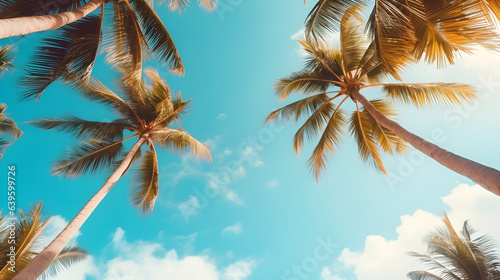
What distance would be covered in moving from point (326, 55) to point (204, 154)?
5.65 meters

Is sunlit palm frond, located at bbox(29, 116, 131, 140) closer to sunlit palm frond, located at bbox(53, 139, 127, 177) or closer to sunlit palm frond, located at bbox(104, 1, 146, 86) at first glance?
sunlit palm frond, located at bbox(53, 139, 127, 177)

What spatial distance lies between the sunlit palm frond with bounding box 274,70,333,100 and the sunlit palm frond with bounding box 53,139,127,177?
6.24m

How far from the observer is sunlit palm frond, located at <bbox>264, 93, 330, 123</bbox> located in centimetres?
977

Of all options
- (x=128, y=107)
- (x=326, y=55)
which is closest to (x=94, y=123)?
(x=128, y=107)

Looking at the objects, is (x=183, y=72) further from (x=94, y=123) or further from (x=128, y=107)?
(x=94, y=123)

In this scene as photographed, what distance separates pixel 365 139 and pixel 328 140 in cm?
130

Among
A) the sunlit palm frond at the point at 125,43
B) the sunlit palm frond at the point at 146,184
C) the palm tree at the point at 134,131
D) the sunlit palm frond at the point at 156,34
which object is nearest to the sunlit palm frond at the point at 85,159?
the palm tree at the point at 134,131

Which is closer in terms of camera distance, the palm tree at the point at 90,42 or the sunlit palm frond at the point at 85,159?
the palm tree at the point at 90,42

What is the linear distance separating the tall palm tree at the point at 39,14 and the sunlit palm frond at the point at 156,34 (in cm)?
15

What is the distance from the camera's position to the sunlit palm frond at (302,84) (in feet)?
30.6

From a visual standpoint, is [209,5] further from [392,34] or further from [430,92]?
[430,92]

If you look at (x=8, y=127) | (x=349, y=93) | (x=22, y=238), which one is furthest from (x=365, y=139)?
(x=8, y=127)

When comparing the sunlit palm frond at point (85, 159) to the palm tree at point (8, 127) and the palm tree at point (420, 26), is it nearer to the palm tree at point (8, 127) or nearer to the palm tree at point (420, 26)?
the palm tree at point (8, 127)

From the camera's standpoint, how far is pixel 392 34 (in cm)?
586
